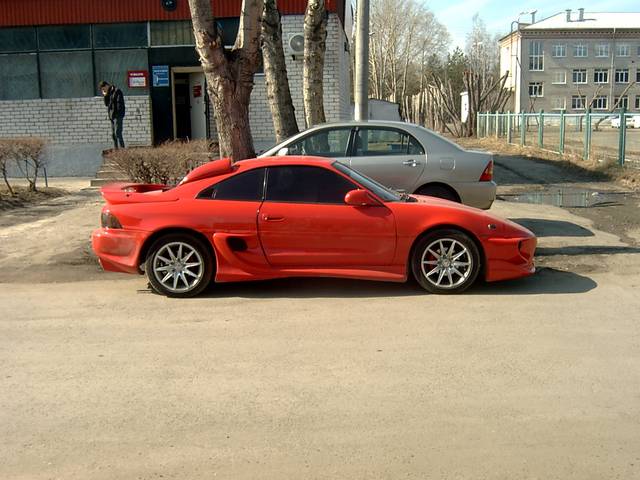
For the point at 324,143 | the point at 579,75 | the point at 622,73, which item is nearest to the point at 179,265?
the point at 324,143

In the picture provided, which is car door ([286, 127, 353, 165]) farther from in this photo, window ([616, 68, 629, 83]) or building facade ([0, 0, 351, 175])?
window ([616, 68, 629, 83])

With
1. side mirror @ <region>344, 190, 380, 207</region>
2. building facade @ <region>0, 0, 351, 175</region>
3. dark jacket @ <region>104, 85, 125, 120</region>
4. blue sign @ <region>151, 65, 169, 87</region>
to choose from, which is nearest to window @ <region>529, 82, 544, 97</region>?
building facade @ <region>0, 0, 351, 175</region>

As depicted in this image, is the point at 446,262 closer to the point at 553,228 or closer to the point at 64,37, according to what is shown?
the point at 553,228

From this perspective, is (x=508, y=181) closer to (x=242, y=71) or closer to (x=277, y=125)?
(x=277, y=125)

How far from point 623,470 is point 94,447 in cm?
280

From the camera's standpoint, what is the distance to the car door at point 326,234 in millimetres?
A: 6844

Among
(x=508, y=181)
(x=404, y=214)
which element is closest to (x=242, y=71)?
(x=404, y=214)

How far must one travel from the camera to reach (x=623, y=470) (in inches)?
138

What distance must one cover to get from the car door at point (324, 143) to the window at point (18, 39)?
12.7m

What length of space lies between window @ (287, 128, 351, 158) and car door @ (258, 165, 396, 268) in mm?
2906

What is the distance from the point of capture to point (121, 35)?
62.0 feet

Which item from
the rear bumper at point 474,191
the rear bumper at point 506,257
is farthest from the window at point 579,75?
the rear bumper at point 506,257

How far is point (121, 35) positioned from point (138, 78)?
1237 millimetres

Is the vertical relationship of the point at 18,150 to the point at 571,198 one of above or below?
above
